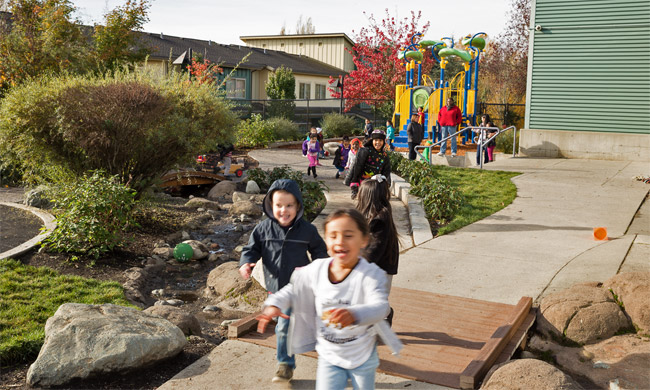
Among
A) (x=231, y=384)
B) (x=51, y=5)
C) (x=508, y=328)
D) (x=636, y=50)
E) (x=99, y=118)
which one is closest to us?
(x=231, y=384)

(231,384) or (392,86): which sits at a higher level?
(392,86)

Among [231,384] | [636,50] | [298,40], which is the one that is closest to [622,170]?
[636,50]

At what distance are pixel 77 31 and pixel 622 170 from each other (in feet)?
47.0

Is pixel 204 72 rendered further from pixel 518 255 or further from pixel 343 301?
pixel 343 301

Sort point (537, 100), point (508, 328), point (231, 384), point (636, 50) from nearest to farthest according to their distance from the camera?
1. point (231, 384)
2. point (508, 328)
3. point (636, 50)
4. point (537, 100)

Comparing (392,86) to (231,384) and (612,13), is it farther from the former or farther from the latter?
(231,384)

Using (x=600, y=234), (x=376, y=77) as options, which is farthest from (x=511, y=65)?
(x=600, y=234)

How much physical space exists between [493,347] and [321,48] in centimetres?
4173

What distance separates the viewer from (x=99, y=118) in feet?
30.5

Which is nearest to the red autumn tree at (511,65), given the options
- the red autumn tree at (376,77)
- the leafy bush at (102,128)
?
the red autumn tree at (376,77)

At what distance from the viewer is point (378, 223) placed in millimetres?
4574

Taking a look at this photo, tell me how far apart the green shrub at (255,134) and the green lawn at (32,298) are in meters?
16.1

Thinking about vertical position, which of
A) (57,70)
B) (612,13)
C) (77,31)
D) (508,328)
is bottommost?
(508,328)

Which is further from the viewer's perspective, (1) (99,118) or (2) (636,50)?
(2) (636,50)
